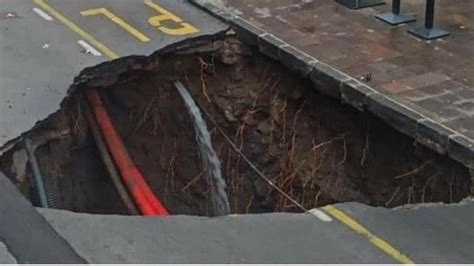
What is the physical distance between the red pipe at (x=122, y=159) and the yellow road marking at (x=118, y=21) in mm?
946

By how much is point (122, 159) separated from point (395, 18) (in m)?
3.59

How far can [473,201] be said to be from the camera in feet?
24.6

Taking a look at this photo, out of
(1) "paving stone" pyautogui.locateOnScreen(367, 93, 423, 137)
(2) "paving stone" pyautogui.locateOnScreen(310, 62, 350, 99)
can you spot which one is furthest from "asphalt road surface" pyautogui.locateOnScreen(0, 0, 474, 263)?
(2) "paving stone" pyautogui.locateOnScreen(310, 62, 350, 99)

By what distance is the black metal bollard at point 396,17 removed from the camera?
1070 cm

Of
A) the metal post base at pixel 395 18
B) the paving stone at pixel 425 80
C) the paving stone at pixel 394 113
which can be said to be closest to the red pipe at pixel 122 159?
the paving stone at pixel 394 113

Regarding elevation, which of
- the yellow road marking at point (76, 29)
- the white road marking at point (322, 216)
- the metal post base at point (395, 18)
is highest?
the yellow road marking at point (76, 29)

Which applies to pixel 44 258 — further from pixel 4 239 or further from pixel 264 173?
pixel 264 173

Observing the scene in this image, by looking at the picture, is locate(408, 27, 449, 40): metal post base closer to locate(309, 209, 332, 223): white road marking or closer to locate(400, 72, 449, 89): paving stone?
locate(400, 72, 449, 89): paving stone

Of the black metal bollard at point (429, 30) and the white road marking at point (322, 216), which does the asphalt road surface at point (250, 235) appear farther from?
the black metal bollard at point (429, 30)

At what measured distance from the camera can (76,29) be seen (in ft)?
35.0

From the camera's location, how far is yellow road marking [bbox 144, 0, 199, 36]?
10391 millimetres

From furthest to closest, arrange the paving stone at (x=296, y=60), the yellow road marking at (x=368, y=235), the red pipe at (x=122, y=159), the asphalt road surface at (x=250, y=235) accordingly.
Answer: the paving stone at (x=296, y=60) → the red pipe at (x=122, y=159) → the yellow road marking at (x=368, y=235) → the asphalt road surface at (x=250, y=235)

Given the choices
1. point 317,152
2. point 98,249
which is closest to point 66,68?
point 317,152

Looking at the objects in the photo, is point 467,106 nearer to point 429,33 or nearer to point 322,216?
point 429,33
